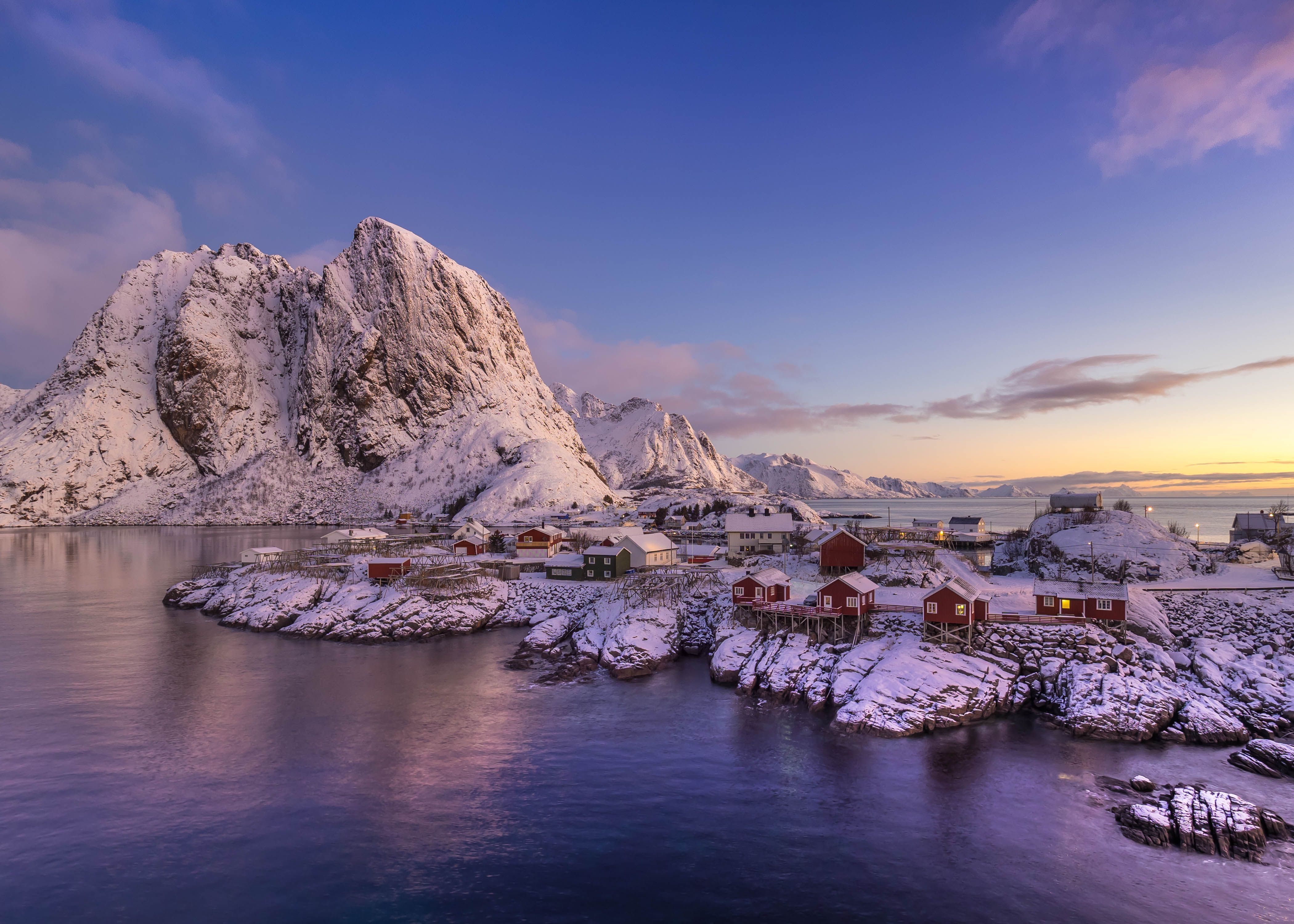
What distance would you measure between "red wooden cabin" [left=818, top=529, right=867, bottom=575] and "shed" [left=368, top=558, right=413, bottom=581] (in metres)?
34.5

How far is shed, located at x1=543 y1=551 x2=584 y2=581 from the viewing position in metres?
58.7

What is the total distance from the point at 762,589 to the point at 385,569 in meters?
32.1

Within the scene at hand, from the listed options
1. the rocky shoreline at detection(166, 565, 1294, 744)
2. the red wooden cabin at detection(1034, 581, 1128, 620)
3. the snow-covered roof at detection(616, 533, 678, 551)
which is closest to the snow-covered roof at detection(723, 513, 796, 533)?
the snow-covered roof at detection(616, 533, 678, 551)

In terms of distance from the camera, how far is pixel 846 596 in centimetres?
3838

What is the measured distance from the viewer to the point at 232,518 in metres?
150

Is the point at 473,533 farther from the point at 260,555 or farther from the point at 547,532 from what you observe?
the point at 260,555

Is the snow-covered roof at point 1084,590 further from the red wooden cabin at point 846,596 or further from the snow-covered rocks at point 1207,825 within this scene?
the snow-covered rocks at point 1207,825

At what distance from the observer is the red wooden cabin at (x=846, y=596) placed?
38281mm

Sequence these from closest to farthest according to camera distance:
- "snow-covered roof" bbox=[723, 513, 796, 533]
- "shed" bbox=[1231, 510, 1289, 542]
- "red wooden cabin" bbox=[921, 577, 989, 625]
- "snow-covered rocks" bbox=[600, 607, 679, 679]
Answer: "red wooden cabin" bbox=[921, 577, 989, 625], "snow-covered rocks" bbox=[600, 607, 679, 679], "shed" bbox=[1231, 510, 1289, 542], "snow-covered roof" bbox=[723, 513, 796, 533]

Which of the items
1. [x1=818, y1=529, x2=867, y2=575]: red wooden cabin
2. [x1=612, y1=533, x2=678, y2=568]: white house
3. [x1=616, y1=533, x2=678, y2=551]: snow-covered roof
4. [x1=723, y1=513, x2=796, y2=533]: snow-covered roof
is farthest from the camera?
[x1=723, y1=513, x2=796, y2=533]: snow-covered roof

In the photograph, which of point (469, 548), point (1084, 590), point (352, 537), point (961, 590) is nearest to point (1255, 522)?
Result: point (1084, 590)

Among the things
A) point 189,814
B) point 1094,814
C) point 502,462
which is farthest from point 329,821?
Result: point 502,462

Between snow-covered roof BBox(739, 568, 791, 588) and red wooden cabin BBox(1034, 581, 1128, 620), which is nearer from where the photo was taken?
red wooden cabin BBox(1034, 581, 1128, 620)

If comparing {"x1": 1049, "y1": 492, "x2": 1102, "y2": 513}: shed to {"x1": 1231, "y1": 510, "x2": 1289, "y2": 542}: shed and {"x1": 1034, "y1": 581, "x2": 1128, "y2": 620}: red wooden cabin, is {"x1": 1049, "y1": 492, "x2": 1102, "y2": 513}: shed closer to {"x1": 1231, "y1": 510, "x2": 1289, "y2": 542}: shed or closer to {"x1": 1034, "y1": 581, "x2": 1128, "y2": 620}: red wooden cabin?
{"x1": 1231, "y1": 510, "x2": 1289, "y2": 542}: shed
